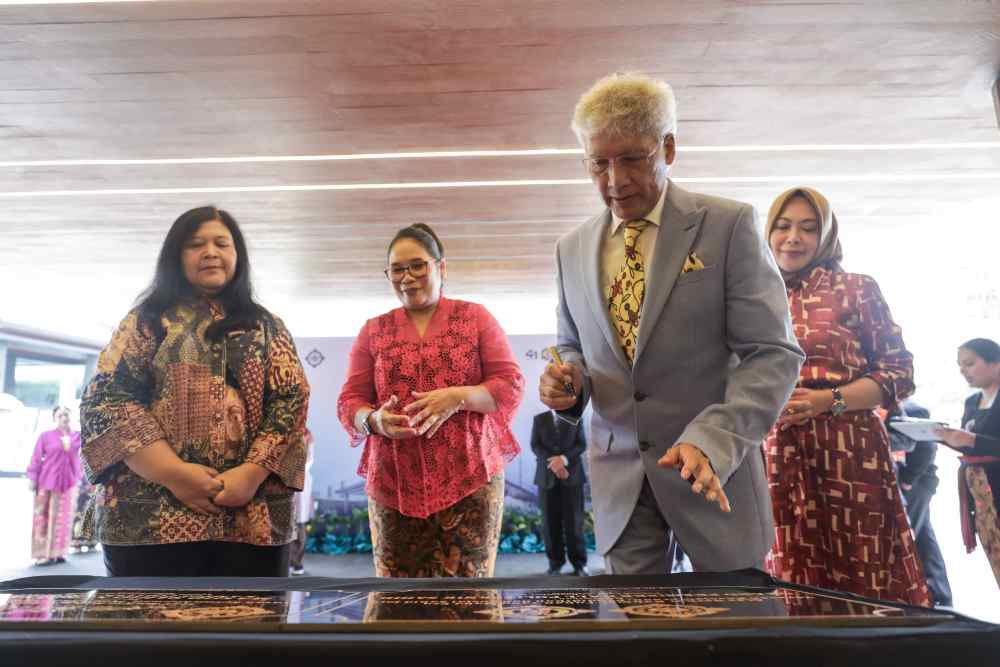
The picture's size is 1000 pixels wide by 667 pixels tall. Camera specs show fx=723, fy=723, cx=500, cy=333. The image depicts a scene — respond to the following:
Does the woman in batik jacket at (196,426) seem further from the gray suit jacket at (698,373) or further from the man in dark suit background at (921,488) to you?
the man in dark suit background at (921,488)

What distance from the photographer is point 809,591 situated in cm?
96

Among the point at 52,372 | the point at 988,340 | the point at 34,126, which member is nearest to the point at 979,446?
the point at 988,340

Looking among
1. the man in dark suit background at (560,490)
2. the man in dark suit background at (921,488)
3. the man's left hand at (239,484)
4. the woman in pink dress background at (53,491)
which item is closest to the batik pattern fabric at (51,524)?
the woman in pink dress background at (53,491)

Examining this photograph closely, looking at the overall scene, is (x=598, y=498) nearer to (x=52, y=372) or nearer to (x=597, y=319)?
(x=597, y=319)

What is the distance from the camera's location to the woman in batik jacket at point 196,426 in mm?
1608

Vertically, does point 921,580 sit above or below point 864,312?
below

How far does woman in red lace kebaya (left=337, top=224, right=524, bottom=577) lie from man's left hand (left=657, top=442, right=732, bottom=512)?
991mm

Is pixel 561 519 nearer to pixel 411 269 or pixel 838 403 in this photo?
pixel 411 269

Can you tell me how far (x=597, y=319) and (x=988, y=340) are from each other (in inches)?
139

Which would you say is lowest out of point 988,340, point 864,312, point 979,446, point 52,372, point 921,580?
point 921,580

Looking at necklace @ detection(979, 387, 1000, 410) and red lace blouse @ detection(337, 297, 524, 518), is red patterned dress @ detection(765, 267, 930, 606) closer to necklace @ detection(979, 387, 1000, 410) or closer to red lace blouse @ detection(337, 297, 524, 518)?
red lace blouse @ detection(337, 297, 524, 518)

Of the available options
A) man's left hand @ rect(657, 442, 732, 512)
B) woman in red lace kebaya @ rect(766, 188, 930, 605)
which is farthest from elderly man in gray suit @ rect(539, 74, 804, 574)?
woman in red lace kebaya @ rect(766, 188, 930, 605)

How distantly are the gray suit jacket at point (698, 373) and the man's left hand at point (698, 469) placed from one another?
0.16 m

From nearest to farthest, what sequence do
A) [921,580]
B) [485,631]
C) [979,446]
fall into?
1. [485,631]
2. [921,580]
3. [979,446]
